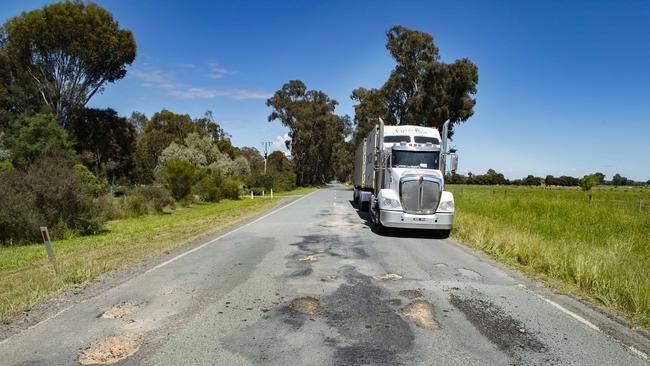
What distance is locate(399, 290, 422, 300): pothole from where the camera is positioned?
652 centimetres

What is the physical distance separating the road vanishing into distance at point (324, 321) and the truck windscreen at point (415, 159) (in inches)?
248

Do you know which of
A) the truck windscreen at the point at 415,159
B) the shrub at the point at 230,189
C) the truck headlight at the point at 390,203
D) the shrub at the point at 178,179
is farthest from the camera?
the shrub at the point at 230,189

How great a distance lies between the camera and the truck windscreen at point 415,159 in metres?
15.0

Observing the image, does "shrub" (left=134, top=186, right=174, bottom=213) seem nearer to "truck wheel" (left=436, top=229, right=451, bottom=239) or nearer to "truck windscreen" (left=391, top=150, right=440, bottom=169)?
"truck windscreen" (left=391, top=150, right=440, bottom=169)

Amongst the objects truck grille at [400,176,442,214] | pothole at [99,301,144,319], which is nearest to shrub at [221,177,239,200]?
truck grille at [400,176,442,214]

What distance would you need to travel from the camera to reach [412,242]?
12.6 metres

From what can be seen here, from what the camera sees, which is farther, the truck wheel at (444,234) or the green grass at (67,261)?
the truck wheel at (444,234)

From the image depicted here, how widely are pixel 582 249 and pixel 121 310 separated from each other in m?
9.65

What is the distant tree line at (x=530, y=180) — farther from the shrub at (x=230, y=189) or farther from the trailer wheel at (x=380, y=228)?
the trailer wheel at (x=380, y=228)

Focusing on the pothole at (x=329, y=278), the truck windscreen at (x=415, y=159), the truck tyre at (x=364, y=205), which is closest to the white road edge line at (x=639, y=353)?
the pothole at (x=329, y=278)

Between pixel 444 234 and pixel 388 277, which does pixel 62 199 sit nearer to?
pixel 388 277

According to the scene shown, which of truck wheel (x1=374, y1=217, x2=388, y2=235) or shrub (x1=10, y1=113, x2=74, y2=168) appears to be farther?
shrub (x1=10, y1=113, x2=74, y2=168)

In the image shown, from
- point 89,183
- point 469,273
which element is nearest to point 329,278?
point 469,273

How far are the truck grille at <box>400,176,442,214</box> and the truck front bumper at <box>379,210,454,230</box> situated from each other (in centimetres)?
19
